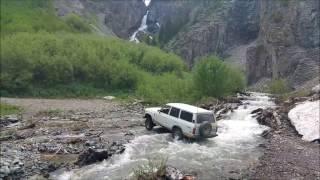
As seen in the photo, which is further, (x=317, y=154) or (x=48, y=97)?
(x=48, y=97)

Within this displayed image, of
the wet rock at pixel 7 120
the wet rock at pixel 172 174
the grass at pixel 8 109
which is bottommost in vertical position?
the grass at pixel 8 109

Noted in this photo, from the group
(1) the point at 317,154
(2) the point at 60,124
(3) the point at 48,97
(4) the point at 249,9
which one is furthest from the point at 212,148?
(4) the point at 249,9

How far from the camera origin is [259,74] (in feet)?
409

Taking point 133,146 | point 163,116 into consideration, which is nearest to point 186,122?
point 163,116

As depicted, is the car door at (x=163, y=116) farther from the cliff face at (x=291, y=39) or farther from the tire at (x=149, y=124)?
the cliff face at (x=291, y=39)

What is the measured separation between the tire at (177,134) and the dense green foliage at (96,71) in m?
27.2

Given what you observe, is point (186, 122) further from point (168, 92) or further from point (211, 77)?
point (168, 92)

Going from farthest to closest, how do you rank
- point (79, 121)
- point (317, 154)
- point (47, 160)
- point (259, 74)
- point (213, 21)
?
point (213, 21) → point (259, 74) → point (79, 121) → point (317, 154) → point (47, 160)

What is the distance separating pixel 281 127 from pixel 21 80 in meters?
49.8

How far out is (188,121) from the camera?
31953 mm

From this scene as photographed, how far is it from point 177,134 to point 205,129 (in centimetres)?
223

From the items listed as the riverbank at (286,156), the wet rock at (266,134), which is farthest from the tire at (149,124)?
the wet rock at (266,134)

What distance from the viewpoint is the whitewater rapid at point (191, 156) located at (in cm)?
2469

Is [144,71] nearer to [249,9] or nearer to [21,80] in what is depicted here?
[21,80]
